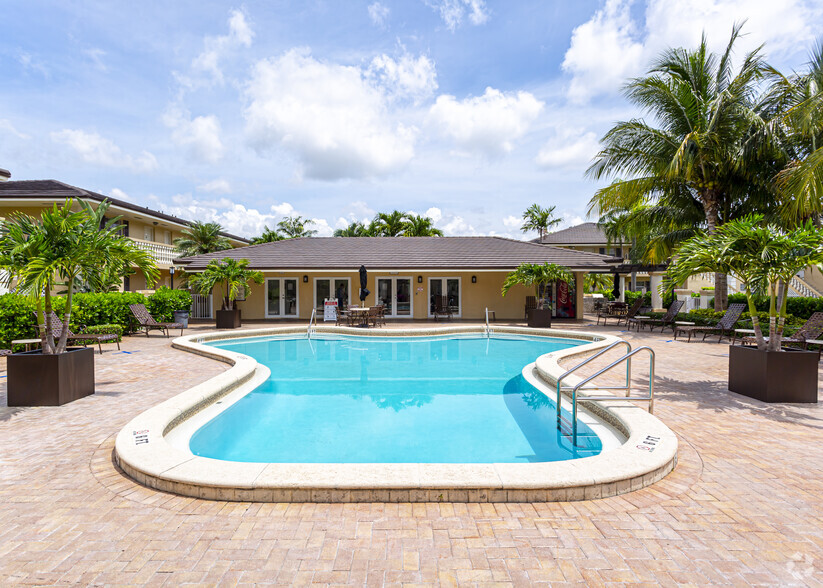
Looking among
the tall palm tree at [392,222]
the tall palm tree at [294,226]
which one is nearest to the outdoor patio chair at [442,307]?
the tall palm tree at [392,222]

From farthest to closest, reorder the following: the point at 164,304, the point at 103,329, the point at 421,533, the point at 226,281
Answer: the point at 226,281 → the point at 164,304 → the point at 103,329 → the point at 421,533

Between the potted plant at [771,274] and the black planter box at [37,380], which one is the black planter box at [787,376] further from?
the black planter box at [37,380]

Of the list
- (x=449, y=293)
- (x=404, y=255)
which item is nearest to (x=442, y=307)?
(x=449, y=293)

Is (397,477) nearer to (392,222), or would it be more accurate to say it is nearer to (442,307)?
(442,307)

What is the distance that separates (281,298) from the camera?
22.5m

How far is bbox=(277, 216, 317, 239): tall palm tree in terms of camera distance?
47525 millimetres

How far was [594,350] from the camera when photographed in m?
11.9

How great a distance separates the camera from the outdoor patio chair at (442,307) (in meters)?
21.4

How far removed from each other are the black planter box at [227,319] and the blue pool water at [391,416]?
6.25 metres

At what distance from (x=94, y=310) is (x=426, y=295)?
46.3ft

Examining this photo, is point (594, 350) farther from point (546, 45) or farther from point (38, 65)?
point (38, 65)

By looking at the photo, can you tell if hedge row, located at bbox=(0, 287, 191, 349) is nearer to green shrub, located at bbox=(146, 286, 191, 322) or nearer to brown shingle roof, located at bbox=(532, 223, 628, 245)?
green shrub, located at bbox=(146, 286, 191, 322)

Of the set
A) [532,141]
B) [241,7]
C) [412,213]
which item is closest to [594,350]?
[532,141]

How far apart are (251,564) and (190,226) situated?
33.4 metres
